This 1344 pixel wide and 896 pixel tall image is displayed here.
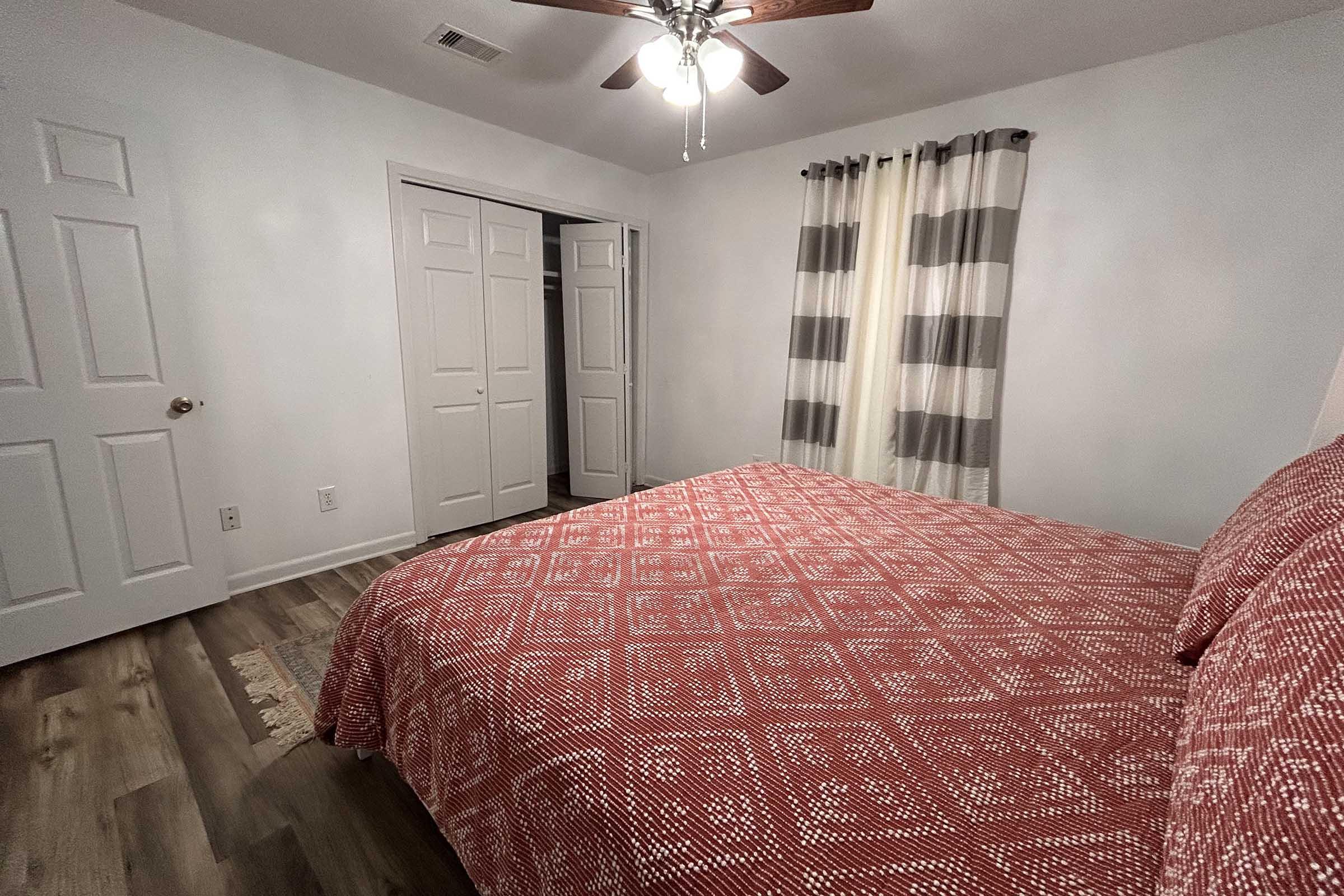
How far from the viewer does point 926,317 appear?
2855 mm

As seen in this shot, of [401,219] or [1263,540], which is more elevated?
[401,219]

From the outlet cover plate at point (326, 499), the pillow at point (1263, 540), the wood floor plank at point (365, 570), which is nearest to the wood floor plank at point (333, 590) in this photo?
the wood floor plank at point (365, 570)

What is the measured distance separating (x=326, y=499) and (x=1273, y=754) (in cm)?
331

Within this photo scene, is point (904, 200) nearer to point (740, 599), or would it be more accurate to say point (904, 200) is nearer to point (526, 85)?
point (526, 85)

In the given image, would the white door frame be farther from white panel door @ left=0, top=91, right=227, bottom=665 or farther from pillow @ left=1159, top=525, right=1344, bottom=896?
pillow @ left=1159, top=525, right=1344, bottom=896

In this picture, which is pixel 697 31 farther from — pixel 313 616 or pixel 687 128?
pixel 313 616

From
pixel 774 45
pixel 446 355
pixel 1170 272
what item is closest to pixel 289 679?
pixel 446 355

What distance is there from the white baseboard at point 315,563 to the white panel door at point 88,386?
0.83ft

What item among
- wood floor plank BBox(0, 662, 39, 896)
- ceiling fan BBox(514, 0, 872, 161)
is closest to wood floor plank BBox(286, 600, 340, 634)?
wood floor plank BBox(0, 662, 39, 896)

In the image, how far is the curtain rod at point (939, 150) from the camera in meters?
2.51

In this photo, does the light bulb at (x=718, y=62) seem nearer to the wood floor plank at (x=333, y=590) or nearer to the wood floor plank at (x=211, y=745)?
the wood floor plank at (x=211, y=745)

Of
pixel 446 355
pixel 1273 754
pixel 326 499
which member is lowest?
pixel 326 499

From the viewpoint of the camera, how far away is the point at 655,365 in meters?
4.29

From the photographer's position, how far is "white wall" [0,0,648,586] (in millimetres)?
2062
